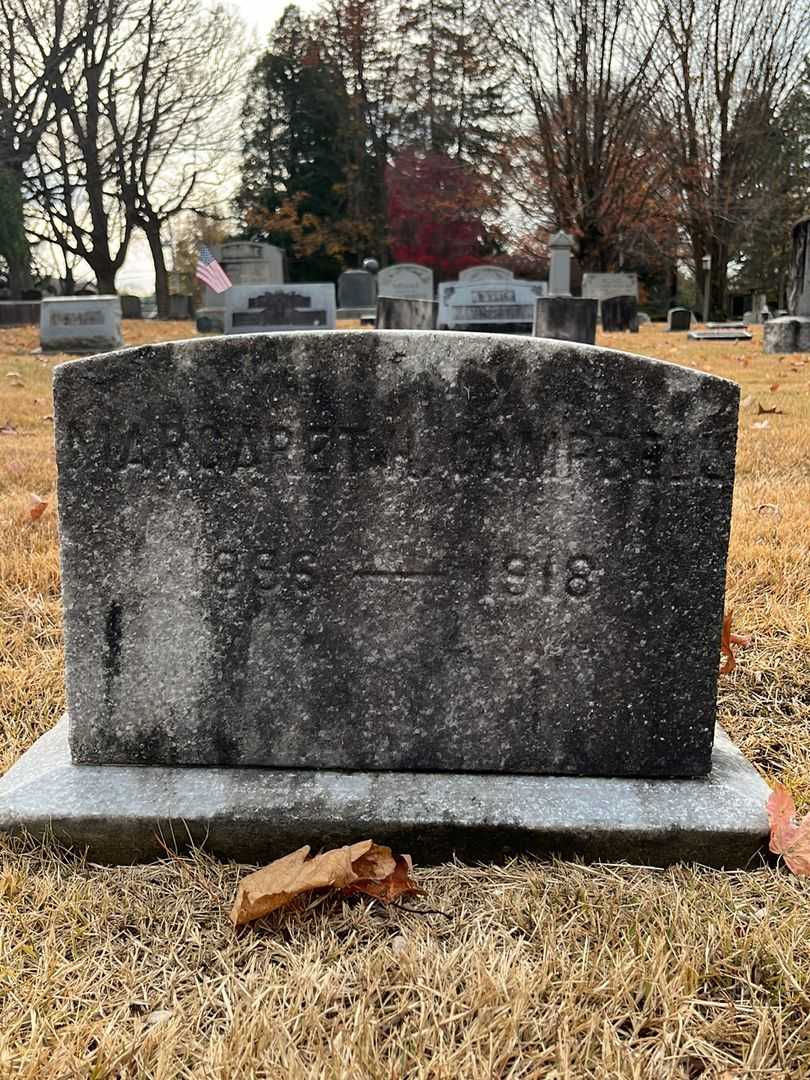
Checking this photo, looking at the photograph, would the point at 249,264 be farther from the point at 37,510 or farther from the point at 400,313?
the point at 37,510

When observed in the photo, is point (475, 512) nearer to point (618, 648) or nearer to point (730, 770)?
point (618, 648)

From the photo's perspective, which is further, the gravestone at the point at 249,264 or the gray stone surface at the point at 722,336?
the gravestone at the point at 249,264

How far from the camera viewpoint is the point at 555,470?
175 centimetres

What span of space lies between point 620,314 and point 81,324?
39.3 feet

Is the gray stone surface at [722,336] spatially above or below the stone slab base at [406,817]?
above

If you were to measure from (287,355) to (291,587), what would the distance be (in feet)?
1.56

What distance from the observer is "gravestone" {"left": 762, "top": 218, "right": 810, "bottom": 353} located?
38.8ft

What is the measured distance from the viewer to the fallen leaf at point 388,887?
1637mm

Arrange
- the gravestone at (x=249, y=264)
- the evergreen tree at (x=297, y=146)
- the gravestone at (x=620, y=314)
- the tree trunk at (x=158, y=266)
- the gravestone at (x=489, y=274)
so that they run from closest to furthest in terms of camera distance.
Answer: the gravestone at (x=489, y=274), the gravestone at (x=620, y=314), the gravestone at (x=249, y=264), the tree trunk at (x=158, y=266), the evergreen tree at (x=297, y=146)

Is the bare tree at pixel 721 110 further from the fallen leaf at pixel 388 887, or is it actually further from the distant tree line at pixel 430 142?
the fallen leaf at pixel 388 887

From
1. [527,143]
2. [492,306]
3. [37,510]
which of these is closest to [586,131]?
[527,143]

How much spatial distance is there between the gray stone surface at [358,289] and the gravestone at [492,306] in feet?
31.2

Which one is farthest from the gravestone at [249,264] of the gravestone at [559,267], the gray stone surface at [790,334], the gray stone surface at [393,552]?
the gray stone surface at [393,552]

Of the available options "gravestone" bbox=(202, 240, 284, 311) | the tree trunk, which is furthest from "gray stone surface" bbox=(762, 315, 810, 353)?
the tree trunk
